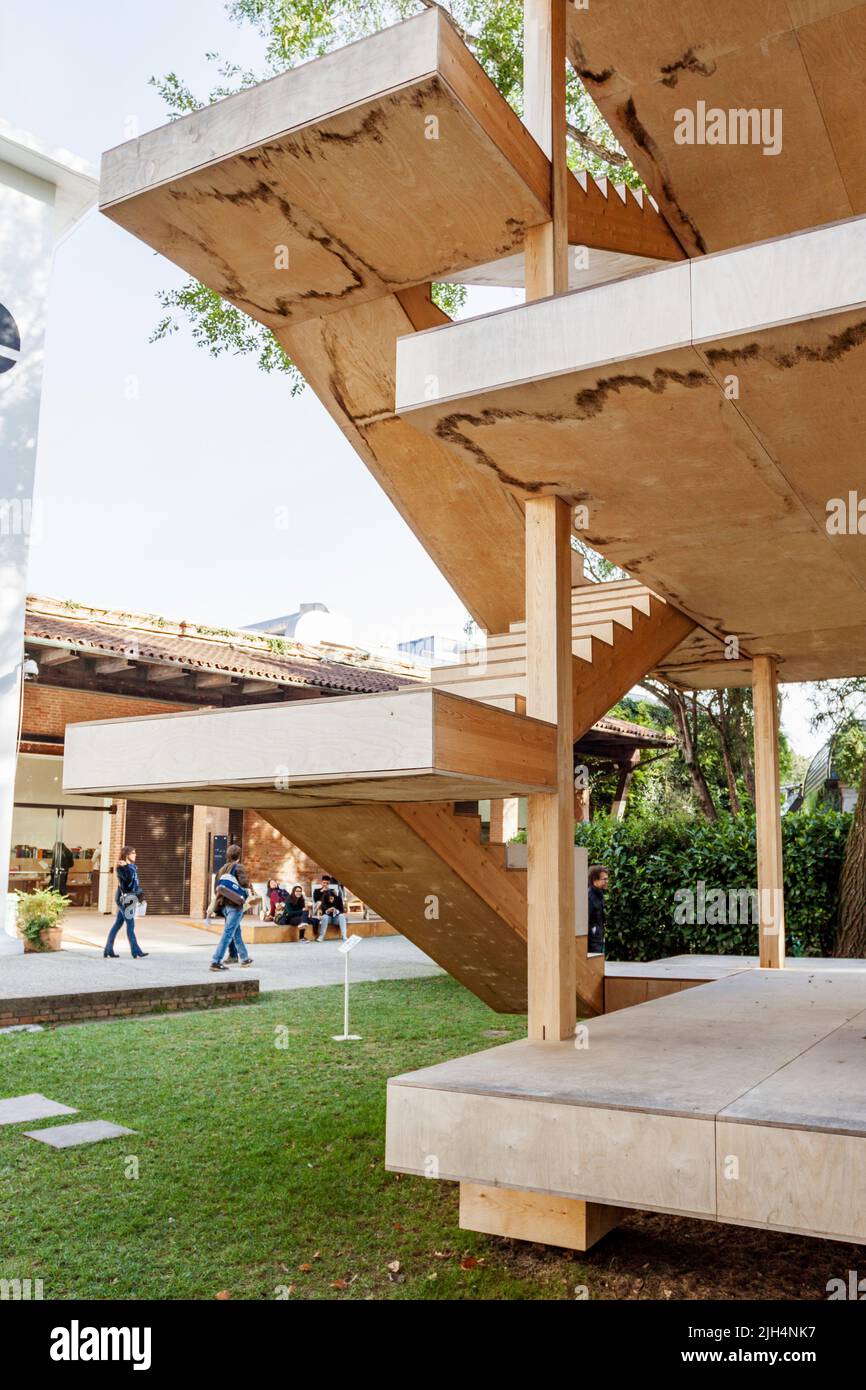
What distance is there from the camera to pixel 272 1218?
14.0 ft


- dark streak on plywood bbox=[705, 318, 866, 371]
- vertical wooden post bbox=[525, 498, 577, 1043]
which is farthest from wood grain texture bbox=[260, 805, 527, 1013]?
dark streak on plywood bbox=[705, 318, 866, 371]

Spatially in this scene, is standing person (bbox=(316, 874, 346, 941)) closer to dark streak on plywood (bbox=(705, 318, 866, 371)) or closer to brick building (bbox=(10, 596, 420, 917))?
brick building (bbox=(10, 596, 420, 917))

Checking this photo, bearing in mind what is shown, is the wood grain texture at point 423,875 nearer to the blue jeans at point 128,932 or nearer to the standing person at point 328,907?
the blue jeans at point 128,932

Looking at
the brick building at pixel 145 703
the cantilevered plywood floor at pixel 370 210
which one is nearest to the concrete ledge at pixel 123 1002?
the brick building at pixel 145 703

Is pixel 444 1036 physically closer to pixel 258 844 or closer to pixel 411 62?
pixel 411 62

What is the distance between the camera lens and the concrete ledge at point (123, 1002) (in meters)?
8.65

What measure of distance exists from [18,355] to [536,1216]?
1152 cm

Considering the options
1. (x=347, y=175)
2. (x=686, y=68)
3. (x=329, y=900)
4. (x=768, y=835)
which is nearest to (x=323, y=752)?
(x=347, y=175)

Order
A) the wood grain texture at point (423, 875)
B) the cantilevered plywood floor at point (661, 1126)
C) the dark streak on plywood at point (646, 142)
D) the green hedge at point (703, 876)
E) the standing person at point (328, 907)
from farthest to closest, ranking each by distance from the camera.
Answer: the standing person at point (328, 907) < the green hedge at point (703, 876) < the dark streak on plywood at point (646, 142) < the wood grain texture at point (423, 875) < the cantilevered plywood floor at point (661, 1126)

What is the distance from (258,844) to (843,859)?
1052cm

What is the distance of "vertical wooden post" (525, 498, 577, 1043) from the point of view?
4301 millimetres

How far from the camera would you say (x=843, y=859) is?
34.7 feet

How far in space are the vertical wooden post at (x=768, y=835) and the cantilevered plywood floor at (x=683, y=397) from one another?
2.78m
